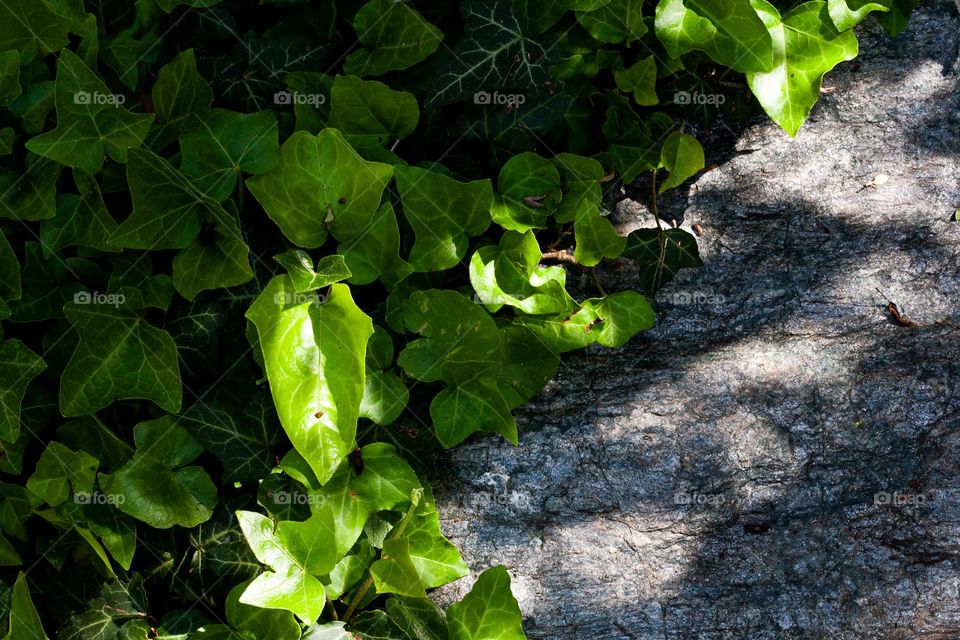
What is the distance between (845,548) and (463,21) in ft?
4.48

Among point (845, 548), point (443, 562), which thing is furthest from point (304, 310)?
point (845, 548)

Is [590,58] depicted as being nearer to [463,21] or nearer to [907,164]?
[463,21]

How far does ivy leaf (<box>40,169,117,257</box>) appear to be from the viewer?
1.62 metres

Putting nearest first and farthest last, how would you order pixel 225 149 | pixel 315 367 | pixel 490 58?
pixel 315 367
pixel 225 149
pixel 490 58

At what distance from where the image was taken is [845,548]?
1646 mm

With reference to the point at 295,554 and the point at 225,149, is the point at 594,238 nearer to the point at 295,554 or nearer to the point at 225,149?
the point at 225,149

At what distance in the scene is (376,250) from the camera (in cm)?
163

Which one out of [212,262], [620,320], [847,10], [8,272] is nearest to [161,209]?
[212,262]
